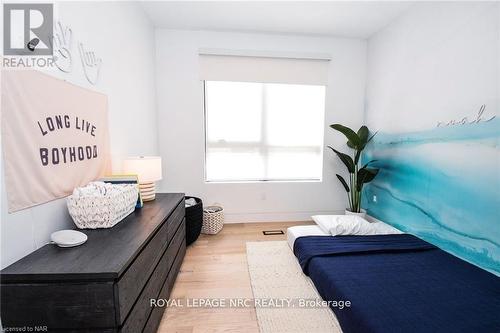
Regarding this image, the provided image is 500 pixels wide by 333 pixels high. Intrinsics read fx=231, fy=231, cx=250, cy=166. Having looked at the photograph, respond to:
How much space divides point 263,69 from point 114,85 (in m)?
1.91

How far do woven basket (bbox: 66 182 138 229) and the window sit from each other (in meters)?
1.90

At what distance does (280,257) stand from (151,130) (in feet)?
7.04

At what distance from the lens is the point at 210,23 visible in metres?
2.89

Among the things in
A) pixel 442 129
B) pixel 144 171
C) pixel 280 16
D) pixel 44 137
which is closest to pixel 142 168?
pixel 144 171

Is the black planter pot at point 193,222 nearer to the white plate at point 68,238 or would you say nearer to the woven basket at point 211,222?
the woven basket at point 211,222

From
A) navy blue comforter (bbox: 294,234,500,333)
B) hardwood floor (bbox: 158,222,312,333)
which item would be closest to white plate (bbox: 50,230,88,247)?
hardwood floor (bbox: 158,222,312,333)

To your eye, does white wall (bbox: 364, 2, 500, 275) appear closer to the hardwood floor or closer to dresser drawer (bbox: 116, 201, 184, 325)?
the hardwood floor

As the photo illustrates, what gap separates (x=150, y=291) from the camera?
1.31 m

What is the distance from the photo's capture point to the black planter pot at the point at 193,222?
254 centimetres

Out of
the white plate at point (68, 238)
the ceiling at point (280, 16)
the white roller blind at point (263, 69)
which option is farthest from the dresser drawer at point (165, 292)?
the ceiling at point (280, 16)

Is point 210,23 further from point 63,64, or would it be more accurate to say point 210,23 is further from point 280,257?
point 280,257

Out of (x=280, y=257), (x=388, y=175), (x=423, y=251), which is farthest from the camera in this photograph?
(x=388, y=175)

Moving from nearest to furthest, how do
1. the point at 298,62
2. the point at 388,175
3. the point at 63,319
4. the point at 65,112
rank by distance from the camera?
the point at 63,319, the point at 65,112, the point at 388,175, the point at 298,62

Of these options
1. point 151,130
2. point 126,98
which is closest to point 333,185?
point 151,130
